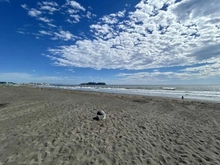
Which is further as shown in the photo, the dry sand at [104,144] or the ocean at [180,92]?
the ocean at [180,92]

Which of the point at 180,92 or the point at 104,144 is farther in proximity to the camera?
the point at 180,92

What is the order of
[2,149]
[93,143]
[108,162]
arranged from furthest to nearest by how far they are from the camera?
1. [93,143]
2. [2,149]
3. [108,162]

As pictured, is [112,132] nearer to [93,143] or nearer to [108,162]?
[93,143]

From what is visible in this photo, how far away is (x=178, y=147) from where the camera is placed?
491 centimetres

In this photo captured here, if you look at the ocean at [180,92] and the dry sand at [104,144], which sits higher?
the ocean at [180,92]

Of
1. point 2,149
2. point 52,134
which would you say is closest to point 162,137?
point 52,134

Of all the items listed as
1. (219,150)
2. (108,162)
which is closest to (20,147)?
(108,162)

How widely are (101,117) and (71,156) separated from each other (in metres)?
4.09

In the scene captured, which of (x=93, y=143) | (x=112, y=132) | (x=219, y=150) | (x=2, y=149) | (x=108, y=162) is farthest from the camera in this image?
(x=112, y=132)

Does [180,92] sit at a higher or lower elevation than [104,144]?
higher

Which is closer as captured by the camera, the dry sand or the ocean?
the dry sand

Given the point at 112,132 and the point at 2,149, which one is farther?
the point at 112,132

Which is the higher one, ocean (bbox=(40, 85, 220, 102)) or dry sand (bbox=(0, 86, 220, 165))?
ocean (bbox=(40, 85, 220, 102))

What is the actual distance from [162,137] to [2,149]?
221 inches
